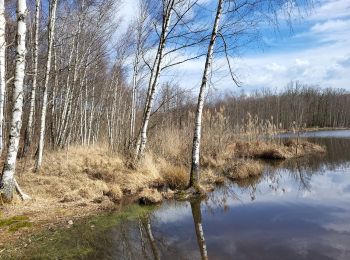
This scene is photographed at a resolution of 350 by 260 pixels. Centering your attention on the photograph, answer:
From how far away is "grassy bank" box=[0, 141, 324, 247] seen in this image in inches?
274

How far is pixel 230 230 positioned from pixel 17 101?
16.2ft

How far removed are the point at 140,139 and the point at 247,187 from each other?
397 centimetres

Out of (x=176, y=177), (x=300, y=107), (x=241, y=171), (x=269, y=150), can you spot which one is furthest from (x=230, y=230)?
(x=300, y=107)

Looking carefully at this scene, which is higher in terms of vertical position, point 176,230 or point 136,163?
point 136,163

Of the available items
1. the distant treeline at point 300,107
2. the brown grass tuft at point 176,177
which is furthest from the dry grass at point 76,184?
the distant treeline at point 300,107

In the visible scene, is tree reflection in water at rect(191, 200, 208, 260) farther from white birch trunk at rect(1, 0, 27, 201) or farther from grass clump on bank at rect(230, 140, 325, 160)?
grass clump on bank at rect(230, 140, 325, 160)

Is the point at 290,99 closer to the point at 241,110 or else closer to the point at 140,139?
the point at 241,110

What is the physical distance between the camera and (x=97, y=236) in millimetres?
5910

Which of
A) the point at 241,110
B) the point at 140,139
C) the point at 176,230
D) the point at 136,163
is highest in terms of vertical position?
the point at 241,110

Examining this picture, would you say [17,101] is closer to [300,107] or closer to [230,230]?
[230,230]

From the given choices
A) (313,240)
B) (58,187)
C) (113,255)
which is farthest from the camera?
(58,187)

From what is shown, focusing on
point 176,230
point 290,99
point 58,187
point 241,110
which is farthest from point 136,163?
point 290,99

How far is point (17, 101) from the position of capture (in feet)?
23.5

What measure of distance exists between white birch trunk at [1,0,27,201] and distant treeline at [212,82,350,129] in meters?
62.1
